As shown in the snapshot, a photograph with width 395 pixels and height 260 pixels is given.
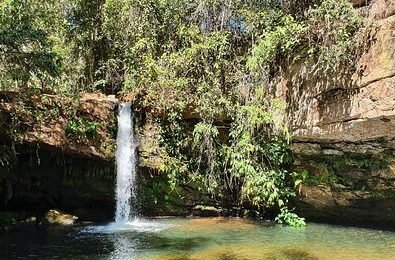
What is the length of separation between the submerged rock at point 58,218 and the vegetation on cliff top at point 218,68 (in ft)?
7.46

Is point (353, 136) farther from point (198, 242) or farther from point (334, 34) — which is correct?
point (198, 242)

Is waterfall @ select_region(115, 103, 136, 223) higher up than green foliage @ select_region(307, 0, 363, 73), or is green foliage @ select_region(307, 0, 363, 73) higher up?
green foliage @ select_region(307, 0, 363, 73)

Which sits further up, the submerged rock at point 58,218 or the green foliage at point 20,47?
the green foliage at point 20,47

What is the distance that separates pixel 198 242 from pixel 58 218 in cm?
438

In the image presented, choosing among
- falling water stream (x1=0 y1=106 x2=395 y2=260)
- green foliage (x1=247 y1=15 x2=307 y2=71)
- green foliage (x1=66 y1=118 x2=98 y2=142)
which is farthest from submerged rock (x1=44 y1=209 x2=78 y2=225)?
green foliage (x1=247 y1=15 x2=307 y2=71)

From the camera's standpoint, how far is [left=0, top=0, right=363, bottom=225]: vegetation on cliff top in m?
9.22

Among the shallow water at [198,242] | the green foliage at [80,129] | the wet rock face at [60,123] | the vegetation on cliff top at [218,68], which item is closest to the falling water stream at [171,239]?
the shallow water at [198,242]

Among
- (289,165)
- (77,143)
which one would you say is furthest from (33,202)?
(289,165)

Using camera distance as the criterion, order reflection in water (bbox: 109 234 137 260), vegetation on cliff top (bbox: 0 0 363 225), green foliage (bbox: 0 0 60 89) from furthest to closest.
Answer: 1. vegetation on cliff top (bbox: 0 0 363 225)
2. green foliage (bbox: 0 0 60 89)
3. reflection in water (bbox: 109 234 137 260)

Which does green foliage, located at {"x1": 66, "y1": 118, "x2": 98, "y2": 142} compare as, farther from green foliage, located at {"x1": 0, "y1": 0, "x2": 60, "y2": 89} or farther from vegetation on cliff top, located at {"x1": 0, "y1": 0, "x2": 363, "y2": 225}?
green foliage, located at {"x1": 0, "y1": 0, "x2": 60, "y2": 89}

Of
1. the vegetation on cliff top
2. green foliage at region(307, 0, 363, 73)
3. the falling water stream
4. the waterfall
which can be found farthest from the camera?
the waterfall

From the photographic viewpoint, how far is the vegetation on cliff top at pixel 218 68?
30.2 feet

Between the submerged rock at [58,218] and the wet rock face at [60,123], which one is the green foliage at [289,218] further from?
the submerged rock at [58,218]

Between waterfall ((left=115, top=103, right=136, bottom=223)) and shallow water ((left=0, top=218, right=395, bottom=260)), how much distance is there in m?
0.77
